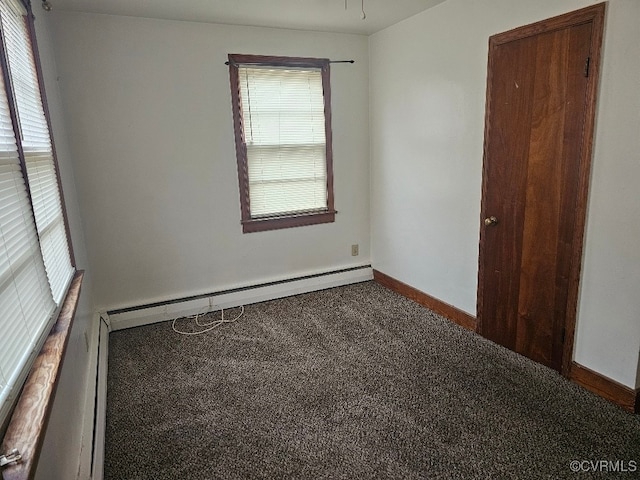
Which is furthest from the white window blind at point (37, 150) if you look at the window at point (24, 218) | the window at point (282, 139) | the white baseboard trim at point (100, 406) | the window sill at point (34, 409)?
the window at point (282, 139)

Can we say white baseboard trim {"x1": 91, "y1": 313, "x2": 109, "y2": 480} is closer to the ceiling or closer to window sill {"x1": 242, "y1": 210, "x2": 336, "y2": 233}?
window sill {"x1": 242, "y1": 210, "x2": 336, "y2": 233}

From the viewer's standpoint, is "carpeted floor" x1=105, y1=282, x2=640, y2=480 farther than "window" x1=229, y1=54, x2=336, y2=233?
No

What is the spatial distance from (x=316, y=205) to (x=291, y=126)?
30.5 inches

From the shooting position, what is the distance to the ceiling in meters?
2.77

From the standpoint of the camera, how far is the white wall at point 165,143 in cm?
300

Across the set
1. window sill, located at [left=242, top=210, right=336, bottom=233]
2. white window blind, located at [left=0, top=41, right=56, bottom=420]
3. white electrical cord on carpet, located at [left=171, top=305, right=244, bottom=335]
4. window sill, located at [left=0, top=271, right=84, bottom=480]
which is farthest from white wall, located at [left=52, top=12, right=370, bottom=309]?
window sill, located at [left=0, top=271, right=84, bottom=480]

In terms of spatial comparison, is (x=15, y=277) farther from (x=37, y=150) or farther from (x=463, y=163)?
(x=463, y=163)

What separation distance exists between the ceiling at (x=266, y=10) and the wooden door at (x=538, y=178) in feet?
2.88

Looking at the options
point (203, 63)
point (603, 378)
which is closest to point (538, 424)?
point (603, 378)

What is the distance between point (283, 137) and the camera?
365 cm

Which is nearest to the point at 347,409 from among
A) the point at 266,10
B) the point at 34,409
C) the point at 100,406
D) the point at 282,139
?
the point at 100,406

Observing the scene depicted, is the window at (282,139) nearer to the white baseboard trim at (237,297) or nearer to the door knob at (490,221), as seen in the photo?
the white baseboard trim at (237,297)

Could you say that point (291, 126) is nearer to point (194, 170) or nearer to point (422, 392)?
point (194, 170)

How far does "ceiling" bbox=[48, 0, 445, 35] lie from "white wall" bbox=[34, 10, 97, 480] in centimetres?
46
